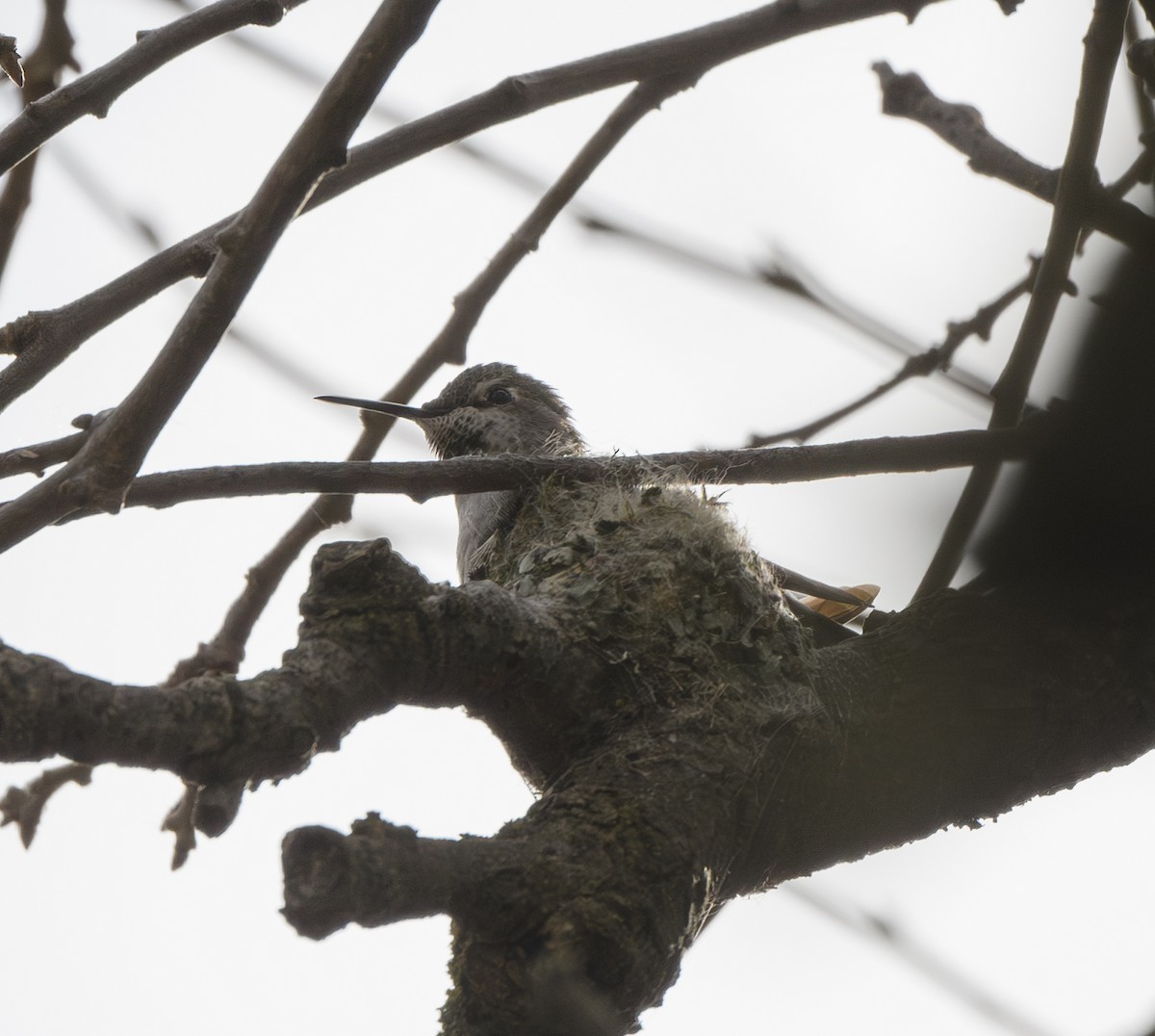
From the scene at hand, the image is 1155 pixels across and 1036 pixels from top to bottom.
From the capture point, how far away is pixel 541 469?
7.93 ft

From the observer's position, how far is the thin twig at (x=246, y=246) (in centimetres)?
154

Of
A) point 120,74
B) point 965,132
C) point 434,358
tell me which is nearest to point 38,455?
point 120,74

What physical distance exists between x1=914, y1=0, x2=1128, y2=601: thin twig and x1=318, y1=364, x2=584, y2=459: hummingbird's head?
1917 millimetres

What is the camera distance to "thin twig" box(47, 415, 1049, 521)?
6.05ft

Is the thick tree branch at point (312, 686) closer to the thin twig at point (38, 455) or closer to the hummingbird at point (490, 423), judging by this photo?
the thin twig at point (38, 455)

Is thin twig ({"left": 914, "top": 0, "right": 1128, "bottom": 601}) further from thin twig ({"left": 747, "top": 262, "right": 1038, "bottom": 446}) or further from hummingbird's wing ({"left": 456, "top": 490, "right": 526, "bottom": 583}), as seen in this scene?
hummingbird's wing ({"left": 456, "top": 490, "right": 526, "bottom": 583})

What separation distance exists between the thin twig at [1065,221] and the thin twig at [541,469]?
171 millimetres

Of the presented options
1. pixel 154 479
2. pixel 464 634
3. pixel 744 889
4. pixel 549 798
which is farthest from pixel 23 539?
pixel 744 889

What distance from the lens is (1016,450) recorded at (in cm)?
158

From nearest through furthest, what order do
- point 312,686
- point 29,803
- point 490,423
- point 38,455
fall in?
point 312,686
point 38,455
point 29,803
point 490,423

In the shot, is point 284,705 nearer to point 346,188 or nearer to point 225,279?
point 225,279

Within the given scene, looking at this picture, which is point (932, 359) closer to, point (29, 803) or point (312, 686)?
point (312, 686)

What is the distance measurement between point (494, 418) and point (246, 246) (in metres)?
2.72

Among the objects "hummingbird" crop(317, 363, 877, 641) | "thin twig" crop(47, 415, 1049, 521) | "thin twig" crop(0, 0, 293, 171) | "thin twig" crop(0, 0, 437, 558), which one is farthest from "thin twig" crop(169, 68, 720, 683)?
"thin twig" crop(0, 0, 437, 558)
